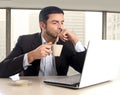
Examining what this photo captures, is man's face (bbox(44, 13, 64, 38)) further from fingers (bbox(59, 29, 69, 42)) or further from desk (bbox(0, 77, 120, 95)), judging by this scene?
desk (bbox(0, 77, 120, 95))

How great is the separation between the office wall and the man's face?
304cm

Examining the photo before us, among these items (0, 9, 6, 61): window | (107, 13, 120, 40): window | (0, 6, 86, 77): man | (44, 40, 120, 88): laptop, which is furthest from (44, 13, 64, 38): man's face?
(107, 13, 120, 40): window

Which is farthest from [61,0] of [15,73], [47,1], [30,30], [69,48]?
[15,73]

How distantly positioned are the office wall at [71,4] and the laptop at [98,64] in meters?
3.50

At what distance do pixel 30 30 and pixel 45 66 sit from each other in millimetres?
3806

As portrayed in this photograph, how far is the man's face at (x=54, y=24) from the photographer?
5.58ft

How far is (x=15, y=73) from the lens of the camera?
155cm

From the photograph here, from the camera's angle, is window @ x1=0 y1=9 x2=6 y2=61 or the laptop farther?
window @ x1=0 y1=9 x2=6 y2=61

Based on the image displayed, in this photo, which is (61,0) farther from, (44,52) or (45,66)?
(44,52)

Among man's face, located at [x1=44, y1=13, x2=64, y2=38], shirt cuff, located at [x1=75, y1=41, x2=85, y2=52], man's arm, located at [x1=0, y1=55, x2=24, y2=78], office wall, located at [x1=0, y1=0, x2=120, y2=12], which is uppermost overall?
office wall, located at [x1=0, y1=0, x2=120, y2=12]

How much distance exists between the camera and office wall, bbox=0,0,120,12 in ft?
15.6

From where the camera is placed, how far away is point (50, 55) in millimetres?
1686

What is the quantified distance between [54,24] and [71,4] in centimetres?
341

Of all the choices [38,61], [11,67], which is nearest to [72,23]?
[38,61]
